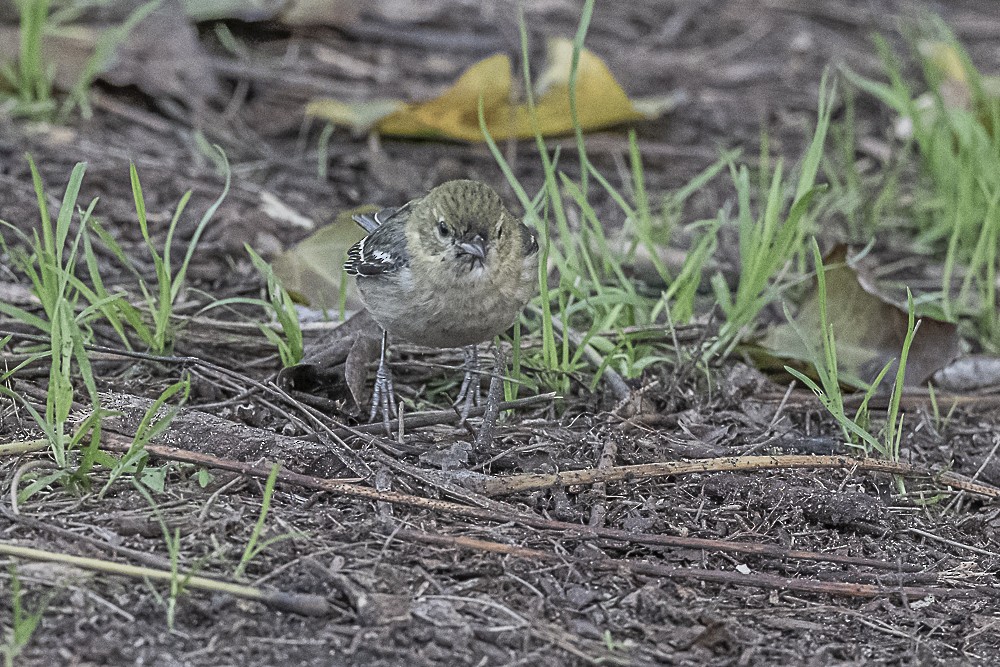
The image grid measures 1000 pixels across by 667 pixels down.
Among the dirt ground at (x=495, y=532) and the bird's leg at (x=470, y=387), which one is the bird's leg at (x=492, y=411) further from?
the bird's leg at (x=470, y=387)

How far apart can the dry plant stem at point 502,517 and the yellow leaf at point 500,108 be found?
3.64 meters

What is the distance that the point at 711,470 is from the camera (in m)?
4.62

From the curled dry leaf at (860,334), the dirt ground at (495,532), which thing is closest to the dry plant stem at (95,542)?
the dirt ground at (495,532)

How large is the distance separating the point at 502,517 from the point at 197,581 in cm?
106

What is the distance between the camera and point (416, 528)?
161 inches

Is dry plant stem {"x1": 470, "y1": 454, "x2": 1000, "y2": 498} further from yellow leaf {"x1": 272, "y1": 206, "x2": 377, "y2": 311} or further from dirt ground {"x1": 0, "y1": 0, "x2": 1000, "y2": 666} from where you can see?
yellow leaf {"x1": 272, "y1": 206, "x2": 377, "y2": 311}

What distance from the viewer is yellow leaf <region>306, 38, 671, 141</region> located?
290 inches

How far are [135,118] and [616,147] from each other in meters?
3.00

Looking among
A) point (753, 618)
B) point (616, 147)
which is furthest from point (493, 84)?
point (753, 618)

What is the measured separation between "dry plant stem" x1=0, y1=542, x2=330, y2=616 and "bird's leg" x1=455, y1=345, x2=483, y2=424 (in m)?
1.54

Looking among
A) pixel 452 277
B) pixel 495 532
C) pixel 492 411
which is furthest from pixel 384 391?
pixel 495 532

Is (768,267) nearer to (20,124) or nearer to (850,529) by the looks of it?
(850,529)

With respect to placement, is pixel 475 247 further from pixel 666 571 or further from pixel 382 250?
pixel 666 571

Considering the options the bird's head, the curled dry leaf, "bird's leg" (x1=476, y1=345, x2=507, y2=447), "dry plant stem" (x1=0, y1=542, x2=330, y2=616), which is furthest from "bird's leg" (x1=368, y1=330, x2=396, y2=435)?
the curled dry leaf
